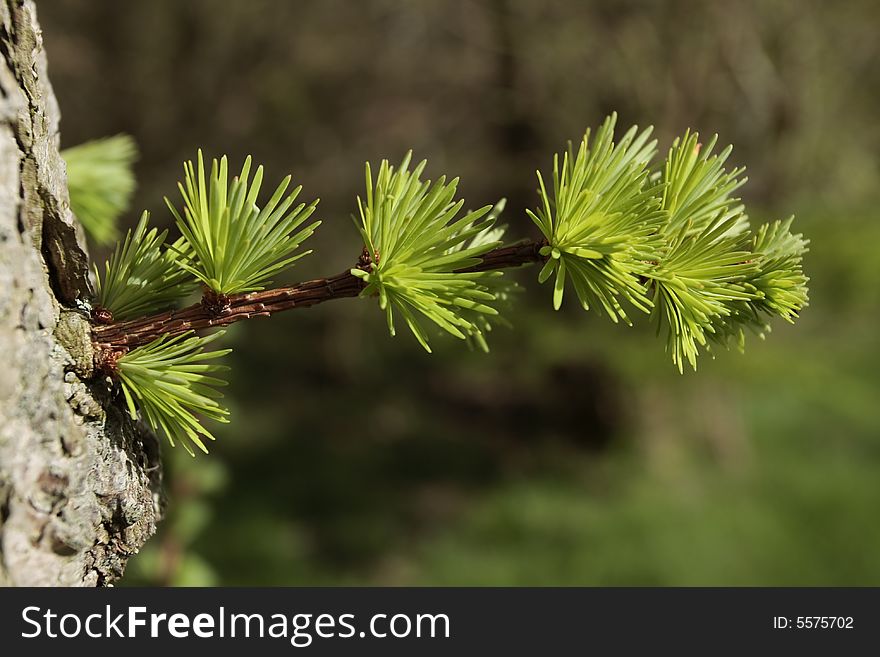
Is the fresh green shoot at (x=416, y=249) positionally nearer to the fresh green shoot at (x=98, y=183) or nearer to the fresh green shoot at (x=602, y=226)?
the fresh green shoot at (x=602, y=226)

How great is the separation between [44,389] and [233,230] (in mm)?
138

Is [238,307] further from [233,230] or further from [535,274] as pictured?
[535,274]

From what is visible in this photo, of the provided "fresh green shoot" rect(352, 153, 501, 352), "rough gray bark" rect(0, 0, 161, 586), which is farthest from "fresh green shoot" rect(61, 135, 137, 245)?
"fresh green shoot" rect(352, 153, 501, 352)

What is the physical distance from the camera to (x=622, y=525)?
2873mm

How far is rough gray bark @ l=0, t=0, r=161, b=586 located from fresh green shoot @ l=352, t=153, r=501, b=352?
18 centimetres

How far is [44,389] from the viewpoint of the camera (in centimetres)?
38

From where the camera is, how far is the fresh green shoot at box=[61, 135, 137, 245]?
671mm

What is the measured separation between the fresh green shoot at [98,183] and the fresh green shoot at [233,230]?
318 mm

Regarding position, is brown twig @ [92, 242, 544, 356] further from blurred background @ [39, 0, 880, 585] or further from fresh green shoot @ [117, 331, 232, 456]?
blurred background @ [39, 0, 880, 585]

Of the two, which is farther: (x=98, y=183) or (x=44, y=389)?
(x=98, y=183)

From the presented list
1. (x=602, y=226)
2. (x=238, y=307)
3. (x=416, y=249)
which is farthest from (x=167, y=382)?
(x=602, y=226)

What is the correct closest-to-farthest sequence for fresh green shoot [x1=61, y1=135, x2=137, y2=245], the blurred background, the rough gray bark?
the rough gray bark
fresh green shoot [x1=61, y1=135, x2=137, y2=245]
the blurred background

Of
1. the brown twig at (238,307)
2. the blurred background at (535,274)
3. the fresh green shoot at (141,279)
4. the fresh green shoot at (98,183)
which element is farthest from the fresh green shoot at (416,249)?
the blurred background at (535,274)
